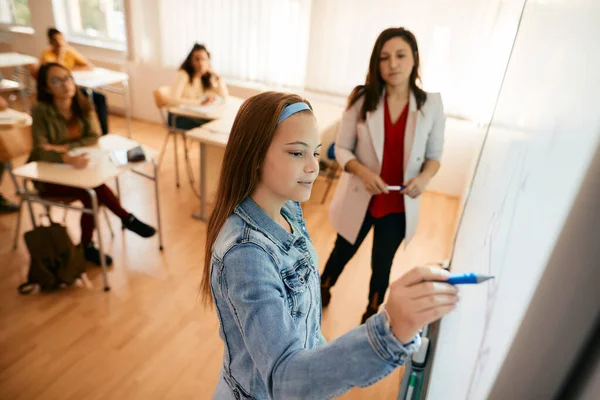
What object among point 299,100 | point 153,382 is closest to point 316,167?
point 299,100

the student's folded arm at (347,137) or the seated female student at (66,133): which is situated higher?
the student's folded arm at (347,137)

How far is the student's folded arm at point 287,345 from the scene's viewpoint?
524 millimetres

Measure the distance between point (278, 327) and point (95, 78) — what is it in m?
4.42

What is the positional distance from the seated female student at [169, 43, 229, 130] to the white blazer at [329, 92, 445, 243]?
2.17 meters

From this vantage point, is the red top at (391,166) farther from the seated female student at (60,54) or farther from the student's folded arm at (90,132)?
the seated female student at (60,54)

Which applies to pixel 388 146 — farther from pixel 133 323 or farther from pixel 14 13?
pixel 14 13

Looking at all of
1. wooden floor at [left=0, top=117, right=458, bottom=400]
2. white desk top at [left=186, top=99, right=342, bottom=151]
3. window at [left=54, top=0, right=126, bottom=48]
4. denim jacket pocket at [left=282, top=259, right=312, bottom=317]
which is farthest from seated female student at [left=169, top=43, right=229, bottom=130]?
denim jacket pocket at [left=282, top=259, right=312, bottom=317]

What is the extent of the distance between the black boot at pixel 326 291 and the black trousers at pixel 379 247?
0.15 metres

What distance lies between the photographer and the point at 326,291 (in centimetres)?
240

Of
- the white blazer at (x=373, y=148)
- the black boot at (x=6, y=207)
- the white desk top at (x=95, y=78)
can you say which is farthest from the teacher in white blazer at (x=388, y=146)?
the white desk top at (x=95, y=78)

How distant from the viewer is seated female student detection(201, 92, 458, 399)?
519 mm

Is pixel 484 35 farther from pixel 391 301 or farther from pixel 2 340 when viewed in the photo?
pixel 2 340

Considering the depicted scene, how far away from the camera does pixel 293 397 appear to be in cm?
56

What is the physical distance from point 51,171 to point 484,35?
11.4 feet
